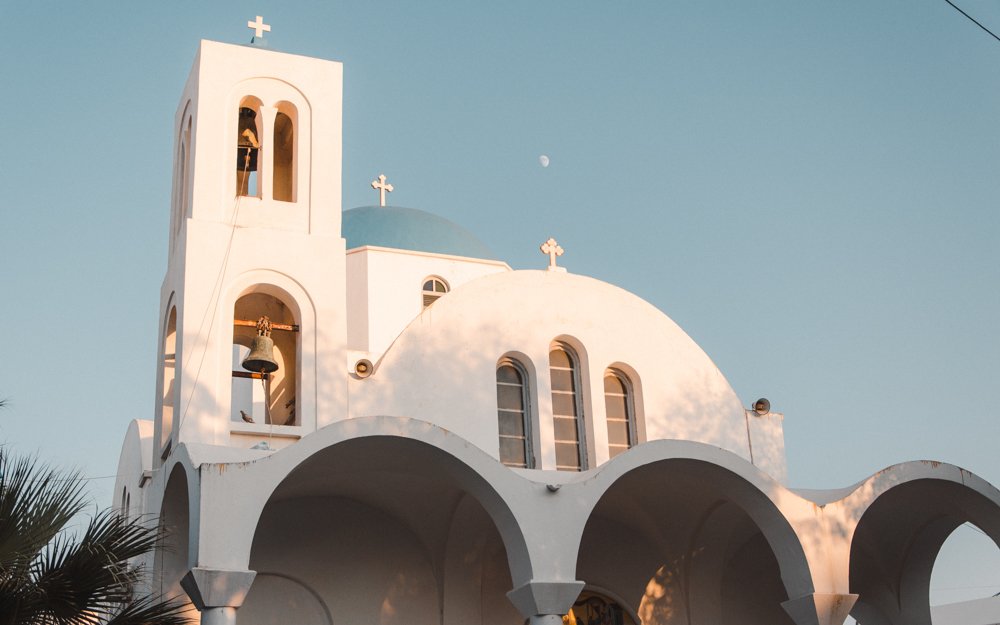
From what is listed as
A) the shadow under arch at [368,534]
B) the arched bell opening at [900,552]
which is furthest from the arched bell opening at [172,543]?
the arched bell opening at [900,552]

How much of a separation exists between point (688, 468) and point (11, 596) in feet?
21.5

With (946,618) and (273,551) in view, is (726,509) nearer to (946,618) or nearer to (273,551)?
(273,551)

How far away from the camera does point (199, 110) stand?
1445cm

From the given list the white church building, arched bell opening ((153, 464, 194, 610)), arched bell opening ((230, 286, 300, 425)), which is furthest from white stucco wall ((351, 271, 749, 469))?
arched bell opening ((153, 464, 194, 610))

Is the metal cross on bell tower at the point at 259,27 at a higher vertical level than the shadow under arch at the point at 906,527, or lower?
higher

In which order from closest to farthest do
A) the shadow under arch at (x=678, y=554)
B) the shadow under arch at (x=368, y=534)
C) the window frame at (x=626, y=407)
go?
the shadow under arch at (x=368, y=534), the shadow under arch at (x=678, y=554), the window frame at (x=626, y=407)

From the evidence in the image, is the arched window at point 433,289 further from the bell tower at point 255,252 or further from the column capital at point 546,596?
the column capital at point 546,596

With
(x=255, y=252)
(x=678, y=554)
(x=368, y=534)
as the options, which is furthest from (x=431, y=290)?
(x=678, y=554)

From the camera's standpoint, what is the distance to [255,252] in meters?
14.0

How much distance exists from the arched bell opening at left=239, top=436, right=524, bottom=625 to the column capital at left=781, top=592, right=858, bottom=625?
11.2 ft

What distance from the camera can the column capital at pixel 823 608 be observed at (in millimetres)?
11586

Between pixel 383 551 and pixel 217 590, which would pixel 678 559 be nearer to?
pixel 383 551

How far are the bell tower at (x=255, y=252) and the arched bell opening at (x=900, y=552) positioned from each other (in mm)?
6554

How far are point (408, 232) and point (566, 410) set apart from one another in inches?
268
